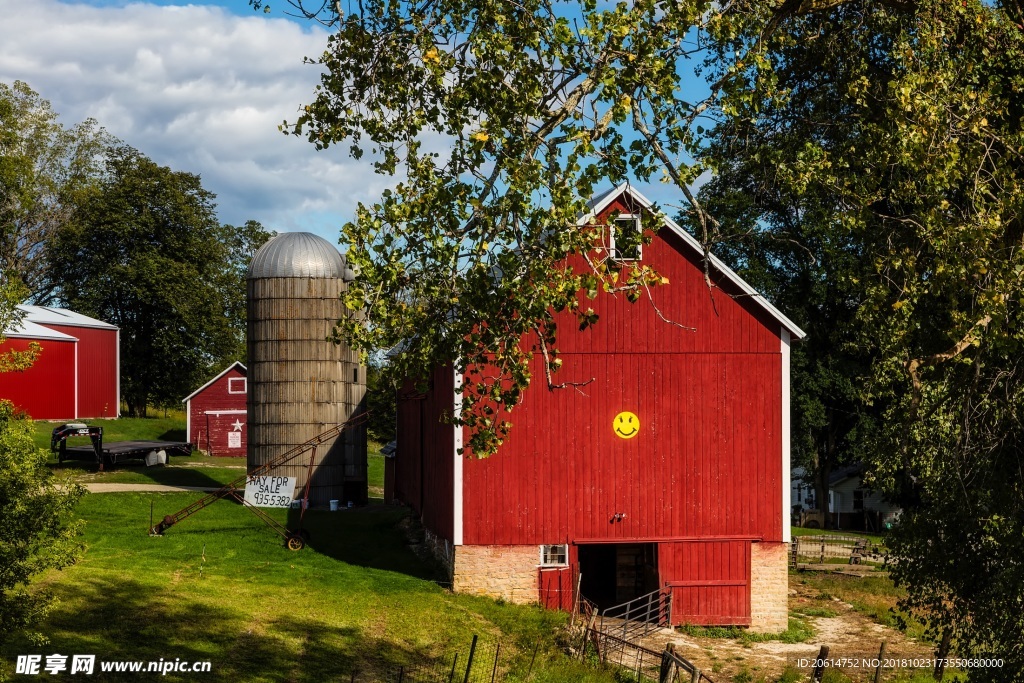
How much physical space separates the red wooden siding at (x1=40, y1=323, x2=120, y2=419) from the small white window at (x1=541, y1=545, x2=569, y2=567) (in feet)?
121

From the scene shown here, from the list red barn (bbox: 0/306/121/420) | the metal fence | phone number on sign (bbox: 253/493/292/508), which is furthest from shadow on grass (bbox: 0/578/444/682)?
red barn (bbox: 0/306/121/420)

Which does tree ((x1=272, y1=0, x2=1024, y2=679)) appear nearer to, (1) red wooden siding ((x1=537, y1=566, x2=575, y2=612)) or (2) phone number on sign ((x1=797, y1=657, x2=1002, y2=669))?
(2) phone number on sign ((x1=797, y1=657, x2=1002, y2=669))

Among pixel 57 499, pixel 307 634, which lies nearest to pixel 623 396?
pixel 307 634

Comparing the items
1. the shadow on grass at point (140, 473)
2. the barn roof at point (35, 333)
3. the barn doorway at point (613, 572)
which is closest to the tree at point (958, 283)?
the barn doorway at point (613, 572)

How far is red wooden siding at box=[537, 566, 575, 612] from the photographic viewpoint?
2242 centimetres

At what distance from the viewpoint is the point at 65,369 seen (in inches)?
1996

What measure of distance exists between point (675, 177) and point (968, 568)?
6.02m

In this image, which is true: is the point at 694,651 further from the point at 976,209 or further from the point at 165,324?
the point at 165,324

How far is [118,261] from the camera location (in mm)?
62719

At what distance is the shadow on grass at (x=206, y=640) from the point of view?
53.3 ft

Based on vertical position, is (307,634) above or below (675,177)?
below

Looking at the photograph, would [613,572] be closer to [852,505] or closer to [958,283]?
[958,283]

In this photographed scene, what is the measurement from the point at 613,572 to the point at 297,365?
40.1 ft

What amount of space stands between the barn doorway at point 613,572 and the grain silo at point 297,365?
9.38m
